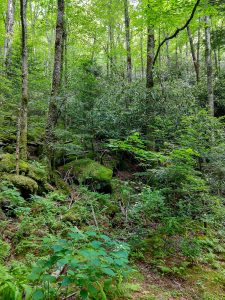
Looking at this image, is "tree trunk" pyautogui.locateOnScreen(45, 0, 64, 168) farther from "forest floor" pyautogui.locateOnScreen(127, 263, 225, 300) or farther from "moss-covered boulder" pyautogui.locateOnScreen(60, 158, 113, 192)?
"forest floor" pyautogui.locateOnScreen(127, 263, 225, 300)

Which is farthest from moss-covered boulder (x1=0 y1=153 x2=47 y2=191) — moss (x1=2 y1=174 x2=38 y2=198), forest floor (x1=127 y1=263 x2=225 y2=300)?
forest floor (x1=127 y1=263 x2=225 y2=300)

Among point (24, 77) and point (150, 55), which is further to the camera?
point (150, 55)

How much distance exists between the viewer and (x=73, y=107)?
9.32 metres

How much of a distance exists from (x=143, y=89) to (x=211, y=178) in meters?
4.92

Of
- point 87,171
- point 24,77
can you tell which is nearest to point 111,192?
point 87,171

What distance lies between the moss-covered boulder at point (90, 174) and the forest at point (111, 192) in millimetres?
37

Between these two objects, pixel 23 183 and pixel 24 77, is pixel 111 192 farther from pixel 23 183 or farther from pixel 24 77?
pixel 24 77

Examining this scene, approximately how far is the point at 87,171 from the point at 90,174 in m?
0.21

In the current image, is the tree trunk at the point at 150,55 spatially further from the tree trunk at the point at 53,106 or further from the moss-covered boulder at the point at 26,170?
the moss-covered boulder at the point at 26,170

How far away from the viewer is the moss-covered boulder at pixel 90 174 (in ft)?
25.0

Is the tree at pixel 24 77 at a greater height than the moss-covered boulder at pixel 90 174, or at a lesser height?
greater

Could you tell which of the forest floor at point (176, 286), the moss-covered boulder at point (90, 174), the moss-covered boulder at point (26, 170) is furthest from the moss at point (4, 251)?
the moss-covered boulder at point (90, 174)

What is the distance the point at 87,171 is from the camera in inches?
310

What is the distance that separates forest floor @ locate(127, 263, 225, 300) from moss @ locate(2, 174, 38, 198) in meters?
3.00
